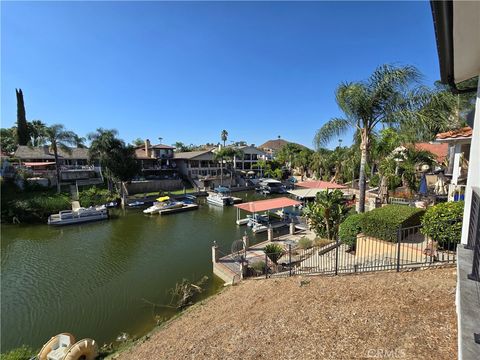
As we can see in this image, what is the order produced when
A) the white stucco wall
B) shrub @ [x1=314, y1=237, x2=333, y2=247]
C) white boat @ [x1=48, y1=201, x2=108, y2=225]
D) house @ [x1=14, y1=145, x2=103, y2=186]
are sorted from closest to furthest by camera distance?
1. the white stucco wall
2. shrub @ [x1=314, y1=237, x2=333, y2=247]
3. white boat @ [x1=48, y1=201, x2=108, y2=225]
4. house @ [x1=14, y1=145, x2=103, y2=186]

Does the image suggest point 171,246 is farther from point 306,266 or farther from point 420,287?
point 420,287

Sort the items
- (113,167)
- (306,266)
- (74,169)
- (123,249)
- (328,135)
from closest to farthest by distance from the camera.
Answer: (306,266)
(328,135)
(123,249)
(113,167)
(74,169)

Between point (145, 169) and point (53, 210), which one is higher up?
point (145, 169)

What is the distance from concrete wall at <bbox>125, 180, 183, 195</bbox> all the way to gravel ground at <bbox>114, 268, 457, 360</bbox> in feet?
121

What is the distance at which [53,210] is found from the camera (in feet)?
98.9

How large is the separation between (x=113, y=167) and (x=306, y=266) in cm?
3400

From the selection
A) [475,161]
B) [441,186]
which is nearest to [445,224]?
[475,161]

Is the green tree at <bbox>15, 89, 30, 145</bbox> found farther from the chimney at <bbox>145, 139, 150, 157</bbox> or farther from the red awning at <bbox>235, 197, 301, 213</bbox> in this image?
the red awning at <bbox>235, 197, 301, 213</bbox>

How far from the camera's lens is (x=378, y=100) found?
1373cm

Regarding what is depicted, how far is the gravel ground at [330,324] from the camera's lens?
195 inches

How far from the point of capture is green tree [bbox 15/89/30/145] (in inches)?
1989

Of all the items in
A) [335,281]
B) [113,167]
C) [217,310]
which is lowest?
[217,310]

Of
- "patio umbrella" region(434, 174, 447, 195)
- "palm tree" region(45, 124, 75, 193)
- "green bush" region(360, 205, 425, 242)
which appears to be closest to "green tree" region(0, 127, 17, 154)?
"palm tree" region(45, 124, 75, 193)

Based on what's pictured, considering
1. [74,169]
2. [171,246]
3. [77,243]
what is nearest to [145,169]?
[74,169]
